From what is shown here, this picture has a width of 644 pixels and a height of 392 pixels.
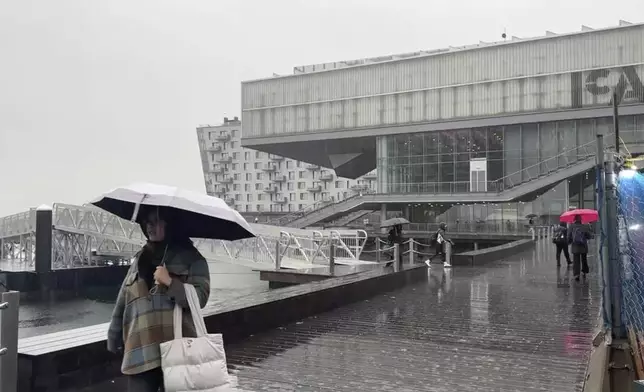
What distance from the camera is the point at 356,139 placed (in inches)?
2000

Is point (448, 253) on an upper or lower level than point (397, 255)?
lower

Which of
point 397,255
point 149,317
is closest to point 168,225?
point 149,317

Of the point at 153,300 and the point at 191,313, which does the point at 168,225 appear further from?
the point at 191,313

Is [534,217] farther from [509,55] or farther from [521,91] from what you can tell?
[509,55]

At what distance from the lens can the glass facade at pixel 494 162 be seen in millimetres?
41344

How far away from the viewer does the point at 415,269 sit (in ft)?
44.5

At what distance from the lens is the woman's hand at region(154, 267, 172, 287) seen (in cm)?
314

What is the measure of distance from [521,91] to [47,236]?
3382 centimetres

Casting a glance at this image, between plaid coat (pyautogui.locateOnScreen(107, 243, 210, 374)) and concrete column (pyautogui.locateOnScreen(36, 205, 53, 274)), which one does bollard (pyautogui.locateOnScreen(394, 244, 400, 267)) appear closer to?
plaid coat (pyautogui.locateOnScreen(107, 243, 210, 374))

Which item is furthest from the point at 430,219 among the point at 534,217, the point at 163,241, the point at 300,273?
the point at 163,241

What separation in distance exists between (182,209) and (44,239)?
26.6m

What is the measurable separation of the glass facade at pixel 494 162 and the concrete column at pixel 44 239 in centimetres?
2798

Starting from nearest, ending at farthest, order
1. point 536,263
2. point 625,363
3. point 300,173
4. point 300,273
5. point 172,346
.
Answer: point 172,346 → point 625,363 → point 300,273 → point 536,263 → point 300,173

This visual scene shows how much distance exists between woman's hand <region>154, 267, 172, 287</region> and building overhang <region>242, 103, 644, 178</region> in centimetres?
4274
